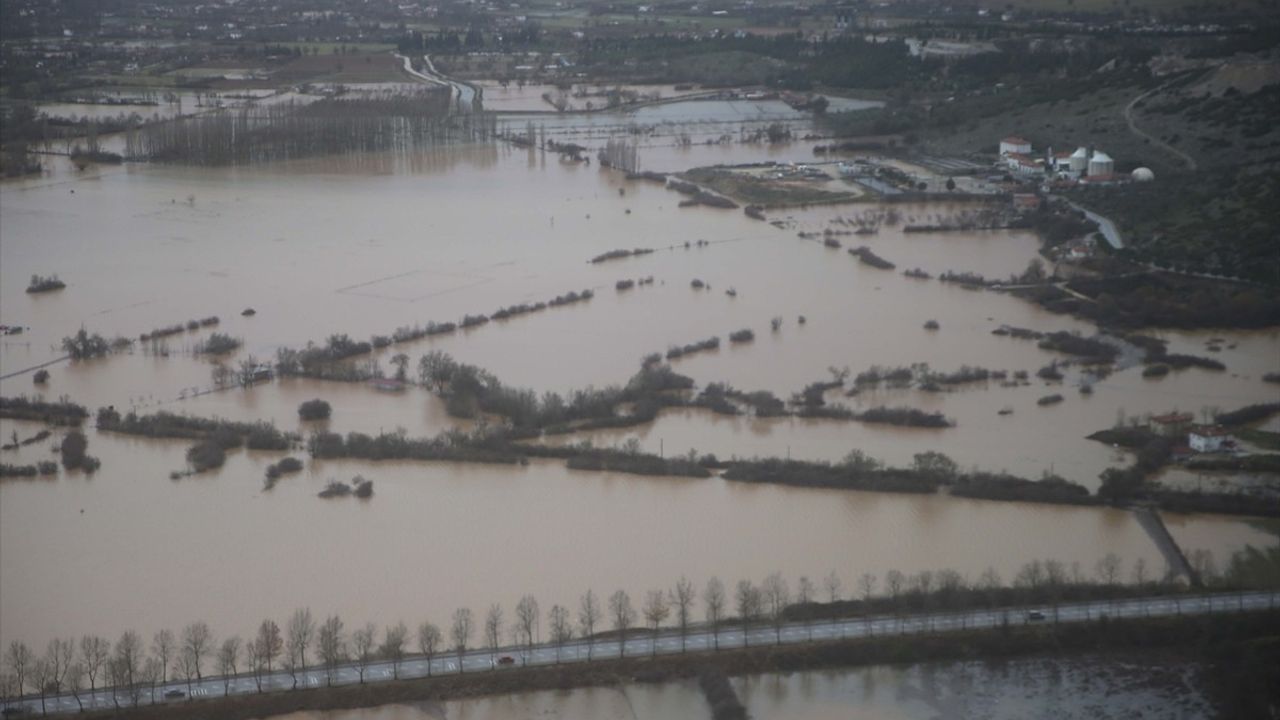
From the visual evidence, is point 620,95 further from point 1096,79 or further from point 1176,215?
point 1176,215

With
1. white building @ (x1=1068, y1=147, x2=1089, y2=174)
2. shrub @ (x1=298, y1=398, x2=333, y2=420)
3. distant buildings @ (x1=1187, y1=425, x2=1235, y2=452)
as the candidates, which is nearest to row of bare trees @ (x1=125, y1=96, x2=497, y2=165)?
white building @ (x1=1068, y1=147, x2=1089, y2=174)

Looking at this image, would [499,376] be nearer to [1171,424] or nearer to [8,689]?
[1171,424]

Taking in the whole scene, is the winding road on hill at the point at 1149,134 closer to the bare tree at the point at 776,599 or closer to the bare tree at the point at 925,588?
the bare tree at the point at 925,588

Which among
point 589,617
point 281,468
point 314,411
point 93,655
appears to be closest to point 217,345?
point 314,411

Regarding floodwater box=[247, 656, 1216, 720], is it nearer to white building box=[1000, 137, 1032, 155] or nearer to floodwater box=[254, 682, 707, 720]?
floodwater box=[254, 682, 707, 720]

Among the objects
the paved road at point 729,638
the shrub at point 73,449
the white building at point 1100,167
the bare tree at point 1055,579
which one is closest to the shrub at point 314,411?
the shrub at point 73,449

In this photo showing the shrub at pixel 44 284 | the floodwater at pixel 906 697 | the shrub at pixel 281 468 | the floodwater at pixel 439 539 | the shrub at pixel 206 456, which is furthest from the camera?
the shrub at pixel 44 284
